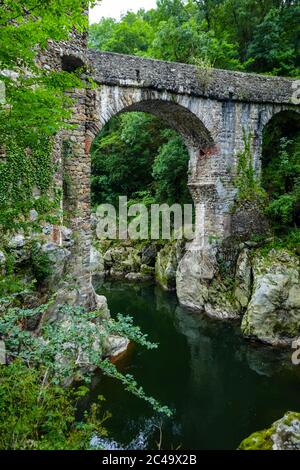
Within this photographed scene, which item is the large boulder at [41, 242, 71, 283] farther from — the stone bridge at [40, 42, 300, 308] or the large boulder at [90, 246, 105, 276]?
the large boulder at [90, 246, 105, 276]

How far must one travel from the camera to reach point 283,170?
10.6 metres

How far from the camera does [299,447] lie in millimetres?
3115

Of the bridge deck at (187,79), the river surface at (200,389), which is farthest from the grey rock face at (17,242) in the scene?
the bridge deck at (187,79)

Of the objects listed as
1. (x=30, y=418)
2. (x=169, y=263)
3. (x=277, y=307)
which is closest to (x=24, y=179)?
(x=30, y=418)

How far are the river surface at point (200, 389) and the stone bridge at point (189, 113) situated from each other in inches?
88.1

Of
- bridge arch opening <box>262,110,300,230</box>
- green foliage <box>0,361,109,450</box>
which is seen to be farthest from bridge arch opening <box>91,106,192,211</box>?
green foliage <box>0,361,109,450</box>

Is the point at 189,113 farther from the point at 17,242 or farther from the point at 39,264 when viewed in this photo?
the point at 17,242

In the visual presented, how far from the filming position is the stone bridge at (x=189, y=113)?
8.00m

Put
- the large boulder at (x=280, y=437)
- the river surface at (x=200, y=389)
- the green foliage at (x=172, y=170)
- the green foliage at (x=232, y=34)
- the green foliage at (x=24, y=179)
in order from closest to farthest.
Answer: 1. the large boulder at (x=280, y=437)
2. the green foliage at (x=24, y=179)
3. the river surface at (x=200, y=389)
4. the green foliage at (x=232, y=34)
5. the green foliage at (x=172, y=170)

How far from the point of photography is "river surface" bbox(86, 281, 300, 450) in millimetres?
5988

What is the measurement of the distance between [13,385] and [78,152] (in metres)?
5.60

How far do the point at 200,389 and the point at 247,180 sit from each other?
6.41 metres

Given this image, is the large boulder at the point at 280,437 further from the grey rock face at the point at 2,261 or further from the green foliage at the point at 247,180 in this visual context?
the green foliage at the point at 247,180

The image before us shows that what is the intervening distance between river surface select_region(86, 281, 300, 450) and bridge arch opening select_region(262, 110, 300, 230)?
11.5 feet
